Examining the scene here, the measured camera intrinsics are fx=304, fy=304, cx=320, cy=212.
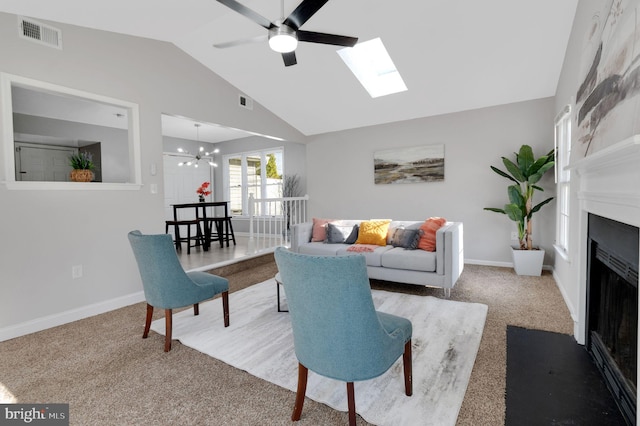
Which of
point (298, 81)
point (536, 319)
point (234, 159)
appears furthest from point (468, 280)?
point (234, 159)

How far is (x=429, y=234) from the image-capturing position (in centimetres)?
363

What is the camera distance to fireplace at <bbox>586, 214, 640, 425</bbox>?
4.82ft

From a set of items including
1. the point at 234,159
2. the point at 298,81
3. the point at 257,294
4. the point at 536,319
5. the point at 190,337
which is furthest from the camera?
the point at 234,159

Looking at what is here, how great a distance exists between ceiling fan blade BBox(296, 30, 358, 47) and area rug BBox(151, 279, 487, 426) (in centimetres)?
249

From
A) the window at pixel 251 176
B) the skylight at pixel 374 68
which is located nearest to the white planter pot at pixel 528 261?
the skylight at pixel 374 68

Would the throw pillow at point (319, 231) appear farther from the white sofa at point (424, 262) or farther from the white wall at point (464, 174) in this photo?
the white wall at point (464, 174)

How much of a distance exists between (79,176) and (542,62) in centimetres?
541

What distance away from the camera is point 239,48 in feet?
12.8

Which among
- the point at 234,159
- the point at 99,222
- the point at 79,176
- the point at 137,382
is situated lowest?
the point at 137,382

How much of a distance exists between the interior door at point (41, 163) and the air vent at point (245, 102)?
390cm

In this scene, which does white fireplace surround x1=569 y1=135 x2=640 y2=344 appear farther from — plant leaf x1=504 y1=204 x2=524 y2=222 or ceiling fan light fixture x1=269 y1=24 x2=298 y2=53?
ceiling fan light fixture x1=269 y1=24 x2=298 y2=53

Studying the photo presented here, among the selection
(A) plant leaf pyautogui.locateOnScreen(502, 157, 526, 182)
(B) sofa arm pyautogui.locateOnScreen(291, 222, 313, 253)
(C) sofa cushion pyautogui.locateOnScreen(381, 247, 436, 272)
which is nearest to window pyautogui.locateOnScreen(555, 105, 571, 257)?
(A) plant leaf pyautogui.locateOnScreen(502, 157, 526, 182)

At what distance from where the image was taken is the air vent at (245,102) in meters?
4.85

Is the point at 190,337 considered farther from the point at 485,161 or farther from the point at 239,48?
the point at 485,161
